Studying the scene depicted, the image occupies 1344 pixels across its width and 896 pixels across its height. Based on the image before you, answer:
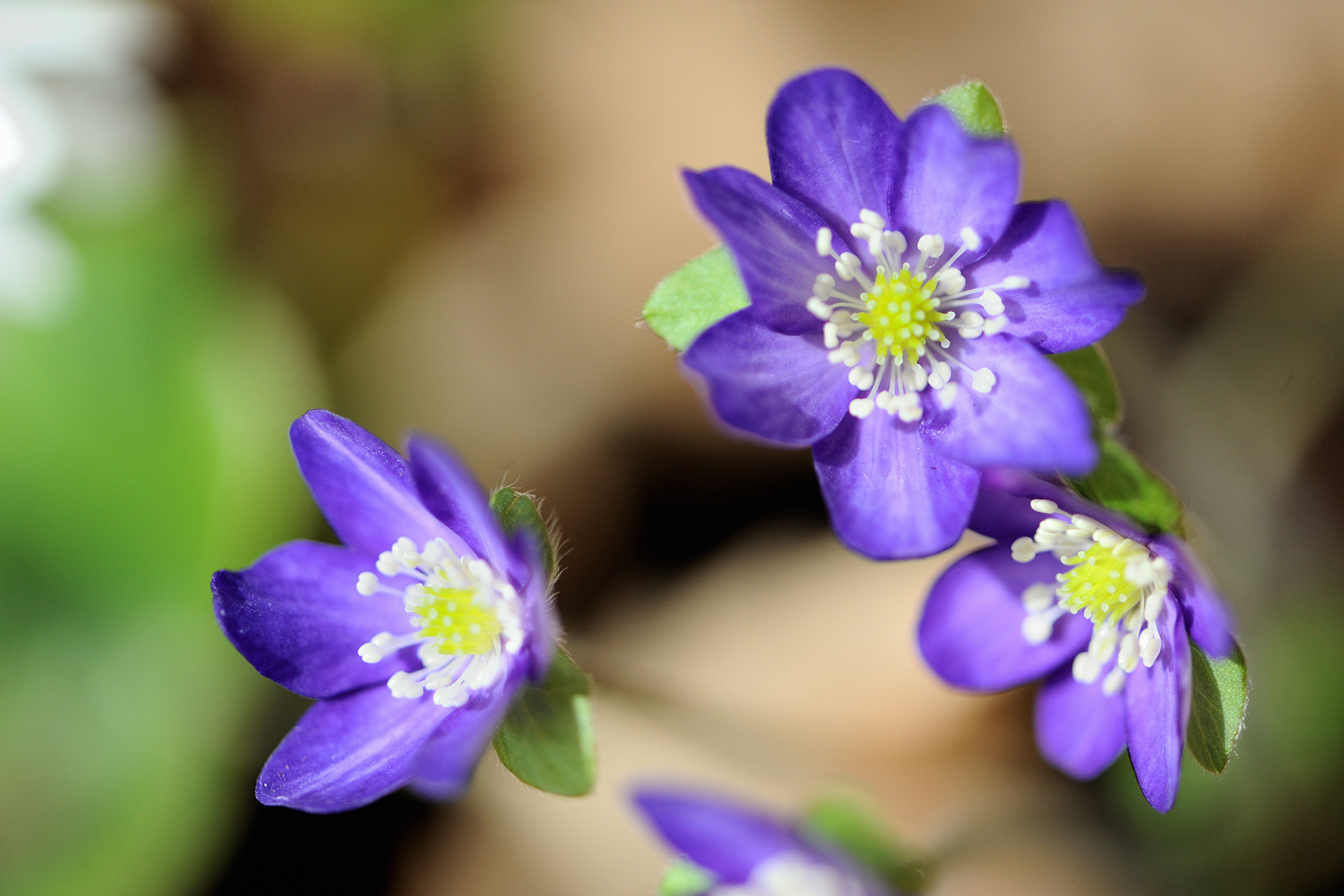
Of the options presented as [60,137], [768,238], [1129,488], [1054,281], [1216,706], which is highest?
[60,137]

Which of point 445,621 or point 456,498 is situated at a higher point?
point 456,498

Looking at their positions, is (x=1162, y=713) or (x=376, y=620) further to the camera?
(x=376, y=620)

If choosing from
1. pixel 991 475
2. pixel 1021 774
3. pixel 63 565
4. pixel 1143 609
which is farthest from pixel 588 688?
pixel 63 565

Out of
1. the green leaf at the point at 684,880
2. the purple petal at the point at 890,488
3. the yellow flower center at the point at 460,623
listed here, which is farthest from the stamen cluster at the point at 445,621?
the purple petal at the point at 890,488

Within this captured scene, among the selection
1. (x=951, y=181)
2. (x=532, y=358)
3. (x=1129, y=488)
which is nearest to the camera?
(x=1129, y=488)

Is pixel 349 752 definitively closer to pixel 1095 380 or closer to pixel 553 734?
pixel 553 734

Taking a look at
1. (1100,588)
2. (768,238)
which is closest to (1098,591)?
(1100,588)

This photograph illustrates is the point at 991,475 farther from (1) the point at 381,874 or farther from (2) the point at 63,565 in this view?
(2) the point at 63,565

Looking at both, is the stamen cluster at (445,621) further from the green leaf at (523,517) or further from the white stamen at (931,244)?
the white stamen at (931,244)
